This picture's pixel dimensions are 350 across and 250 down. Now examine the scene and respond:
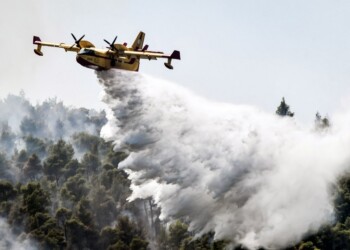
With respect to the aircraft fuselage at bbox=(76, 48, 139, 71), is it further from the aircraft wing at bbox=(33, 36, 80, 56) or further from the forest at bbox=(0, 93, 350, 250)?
the forest at bbox=(0, 93, 350, 250)

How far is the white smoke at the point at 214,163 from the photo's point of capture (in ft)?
201

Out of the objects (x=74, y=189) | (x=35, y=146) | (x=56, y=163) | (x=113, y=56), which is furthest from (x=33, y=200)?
(x=35, y=146)

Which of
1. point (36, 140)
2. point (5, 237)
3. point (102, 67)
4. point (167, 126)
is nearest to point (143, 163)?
point (167, 126)

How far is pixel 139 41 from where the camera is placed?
68.8 m

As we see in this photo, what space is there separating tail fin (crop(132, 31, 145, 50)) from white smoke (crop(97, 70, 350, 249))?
4.59 meters

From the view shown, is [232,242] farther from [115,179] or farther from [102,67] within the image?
[115,179]

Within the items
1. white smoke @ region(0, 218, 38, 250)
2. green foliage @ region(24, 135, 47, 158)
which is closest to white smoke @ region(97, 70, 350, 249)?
white smoke @ region(0, 218, 38, 250)

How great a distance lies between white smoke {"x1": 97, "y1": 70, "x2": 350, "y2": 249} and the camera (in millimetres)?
61188

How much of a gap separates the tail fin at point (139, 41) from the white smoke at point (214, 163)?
459 centimetres

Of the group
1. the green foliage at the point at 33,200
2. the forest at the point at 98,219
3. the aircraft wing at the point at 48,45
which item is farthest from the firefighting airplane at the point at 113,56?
the green foliage at the point at 33,200

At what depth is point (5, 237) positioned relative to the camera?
330ft

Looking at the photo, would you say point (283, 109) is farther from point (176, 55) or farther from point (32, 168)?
point (176, 55)

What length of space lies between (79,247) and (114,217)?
1733 centimetres

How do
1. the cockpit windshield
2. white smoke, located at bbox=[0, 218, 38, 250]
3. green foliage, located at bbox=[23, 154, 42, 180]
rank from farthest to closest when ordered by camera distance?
green foliage, located at bbox=[23, 154, 42, 180] < white smoke, located at bbox=[0, 218, 38, 250] < the cockpit windshield
